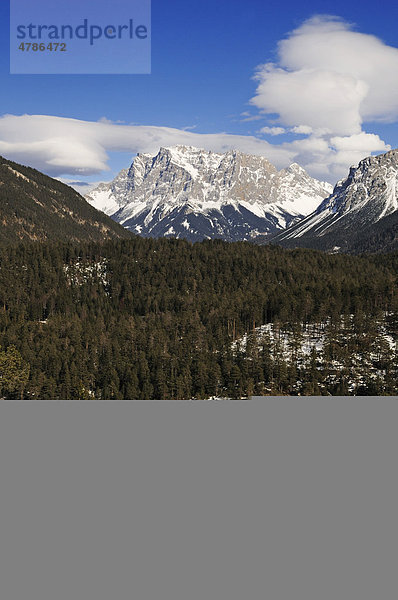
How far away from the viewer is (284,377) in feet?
557

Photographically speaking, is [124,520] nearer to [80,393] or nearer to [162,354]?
[80,393]

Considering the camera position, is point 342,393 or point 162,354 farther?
point 162,354

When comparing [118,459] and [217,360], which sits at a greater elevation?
[217,360]

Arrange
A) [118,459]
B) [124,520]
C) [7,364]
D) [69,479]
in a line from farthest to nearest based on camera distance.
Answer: [7,364] → [118,459] → [69,479] → [124,520]

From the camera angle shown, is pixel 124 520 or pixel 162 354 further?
Answer: pixel 162 354

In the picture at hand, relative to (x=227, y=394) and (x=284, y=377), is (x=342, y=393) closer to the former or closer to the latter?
(x=284, y=377)

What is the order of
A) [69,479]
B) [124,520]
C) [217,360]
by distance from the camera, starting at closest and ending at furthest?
1. [124,520]
2. [69,479]
3. [217,360]

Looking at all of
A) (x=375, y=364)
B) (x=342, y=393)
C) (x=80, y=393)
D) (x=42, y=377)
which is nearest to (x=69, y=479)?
(x=80, y=393)

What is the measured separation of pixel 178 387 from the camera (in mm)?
169625

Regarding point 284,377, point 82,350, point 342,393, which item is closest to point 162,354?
point 82,350

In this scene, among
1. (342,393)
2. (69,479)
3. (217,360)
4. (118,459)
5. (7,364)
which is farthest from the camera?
(217,360)

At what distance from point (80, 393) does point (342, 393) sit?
83303mm

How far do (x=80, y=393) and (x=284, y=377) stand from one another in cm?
6656

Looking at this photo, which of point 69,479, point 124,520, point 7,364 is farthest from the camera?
point 7,364
